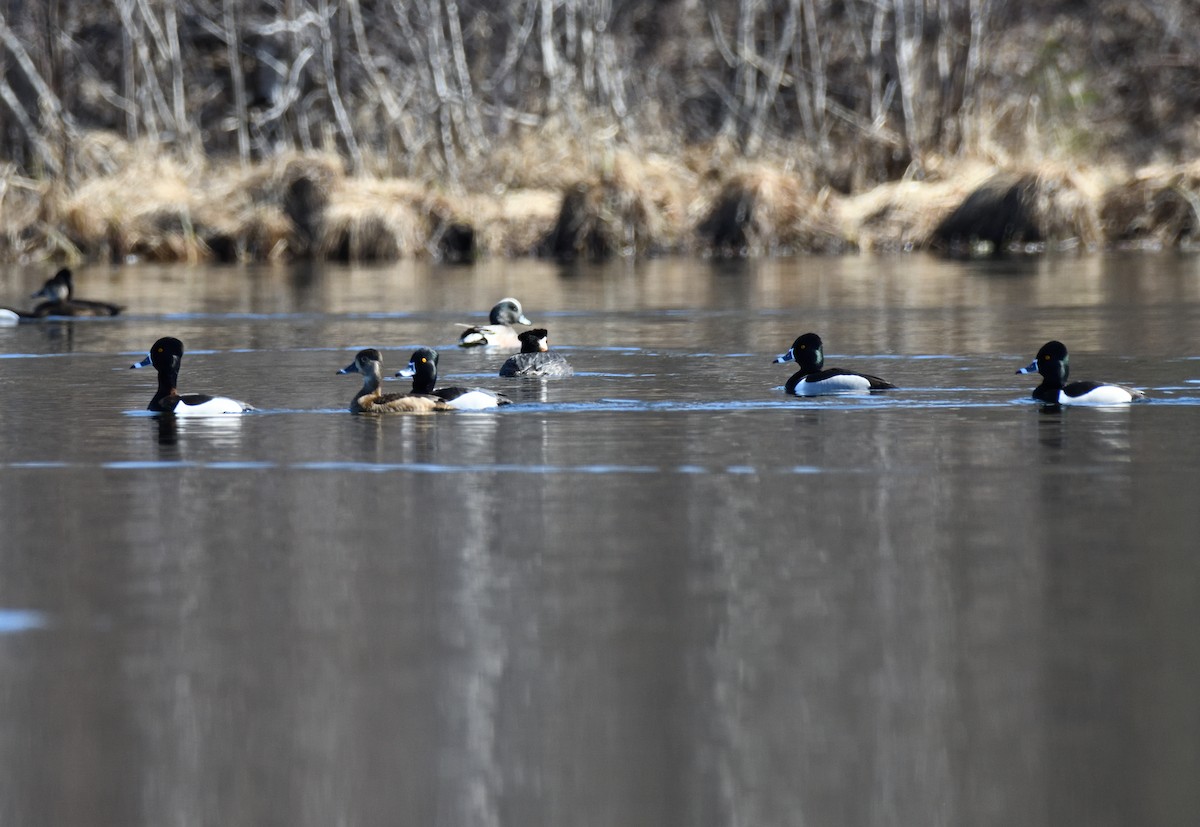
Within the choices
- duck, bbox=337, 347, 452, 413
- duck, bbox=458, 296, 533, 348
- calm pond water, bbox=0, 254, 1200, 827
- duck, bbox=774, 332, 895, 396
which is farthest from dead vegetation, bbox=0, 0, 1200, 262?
duck, bbox=337, 347, 452, 413

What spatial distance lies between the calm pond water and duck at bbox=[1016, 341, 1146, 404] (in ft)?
0.68

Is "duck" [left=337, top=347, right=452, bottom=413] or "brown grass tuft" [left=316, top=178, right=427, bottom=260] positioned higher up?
"brown grass tuft" [left=316, top=178, right=427, bottom=260]

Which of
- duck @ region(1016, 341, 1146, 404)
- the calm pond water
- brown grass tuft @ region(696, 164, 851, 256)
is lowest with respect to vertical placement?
the calm pond water

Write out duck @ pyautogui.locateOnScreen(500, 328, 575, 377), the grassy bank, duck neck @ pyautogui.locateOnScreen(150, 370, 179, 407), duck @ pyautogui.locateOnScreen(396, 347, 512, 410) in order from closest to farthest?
duck @ pyautogui.locateOnScreen(396, 347, 512, 410), duck neck @ pyautogui.locateOnScreen(150, 370, 179, 407), duck @ pyautogui.locateOnScreen(500, 328, 575, 377), the grassy bank

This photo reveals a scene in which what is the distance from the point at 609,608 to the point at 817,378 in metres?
7.30

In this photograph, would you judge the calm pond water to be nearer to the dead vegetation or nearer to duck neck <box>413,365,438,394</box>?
duck neck <box>413,365,438,394</box>

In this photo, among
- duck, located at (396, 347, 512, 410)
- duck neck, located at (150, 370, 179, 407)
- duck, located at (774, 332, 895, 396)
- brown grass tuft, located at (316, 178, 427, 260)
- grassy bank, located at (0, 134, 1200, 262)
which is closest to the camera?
duck, located at (396, 347, 512, 410)

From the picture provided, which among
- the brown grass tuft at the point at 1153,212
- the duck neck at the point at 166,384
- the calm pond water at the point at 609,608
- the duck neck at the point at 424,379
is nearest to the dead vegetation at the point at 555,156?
the brown grass tuft at the point at 1153,212

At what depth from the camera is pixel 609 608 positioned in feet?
25.1

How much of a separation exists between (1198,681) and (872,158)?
33803mm

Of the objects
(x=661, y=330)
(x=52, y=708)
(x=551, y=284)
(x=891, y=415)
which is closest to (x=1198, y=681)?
(x=52, y=708)

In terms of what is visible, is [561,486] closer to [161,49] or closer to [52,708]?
[52,708]

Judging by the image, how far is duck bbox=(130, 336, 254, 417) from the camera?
13.9 metres

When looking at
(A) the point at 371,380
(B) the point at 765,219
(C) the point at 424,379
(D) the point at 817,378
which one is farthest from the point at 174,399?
(B) the point at 765,219
